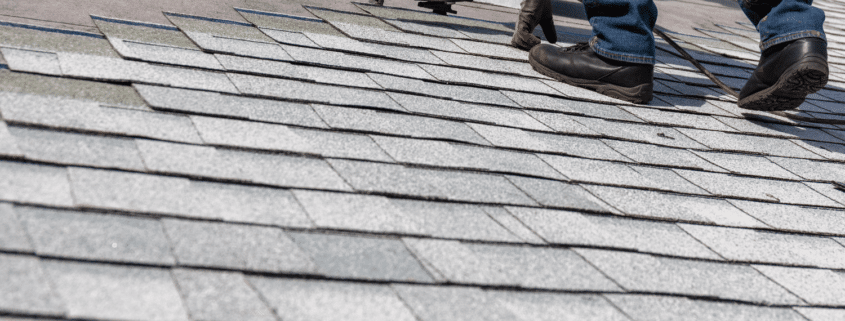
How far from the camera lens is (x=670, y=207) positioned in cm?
168

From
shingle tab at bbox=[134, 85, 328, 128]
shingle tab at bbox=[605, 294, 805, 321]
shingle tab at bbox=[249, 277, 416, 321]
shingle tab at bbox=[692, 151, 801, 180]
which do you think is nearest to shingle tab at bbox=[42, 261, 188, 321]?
shingle tab at bbox=[249, 277, 416, 321]

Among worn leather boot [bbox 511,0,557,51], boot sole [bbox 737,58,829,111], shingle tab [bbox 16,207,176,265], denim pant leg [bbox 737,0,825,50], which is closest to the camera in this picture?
shingle tab [bbox 16,207,176,265]

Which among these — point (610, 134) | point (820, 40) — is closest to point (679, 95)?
point (820, 40)

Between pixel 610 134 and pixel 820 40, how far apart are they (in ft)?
3.20

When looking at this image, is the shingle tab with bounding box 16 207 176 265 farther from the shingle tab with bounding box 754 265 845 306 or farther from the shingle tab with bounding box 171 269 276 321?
the shingle tab with bounding box 754 265 845 306

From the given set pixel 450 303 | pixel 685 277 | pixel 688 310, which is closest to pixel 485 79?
pixel 685 277

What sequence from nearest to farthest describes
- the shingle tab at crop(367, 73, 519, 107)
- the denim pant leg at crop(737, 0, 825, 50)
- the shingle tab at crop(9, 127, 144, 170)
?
the shingle tab at crop(9, 127, 144, 170) → the shingle tab at crop(367, 73, 519, 107) → the denim pant leg at crop(737, 0, 825, 50)

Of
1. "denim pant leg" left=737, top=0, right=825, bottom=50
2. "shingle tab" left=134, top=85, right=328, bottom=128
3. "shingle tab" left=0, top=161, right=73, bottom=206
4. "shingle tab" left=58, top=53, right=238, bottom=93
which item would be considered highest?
"denim pant leg" left=737, top=0, right=825, bottom=50

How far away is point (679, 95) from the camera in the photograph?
2.76 metres

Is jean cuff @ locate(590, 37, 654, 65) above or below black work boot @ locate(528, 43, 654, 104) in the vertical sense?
above

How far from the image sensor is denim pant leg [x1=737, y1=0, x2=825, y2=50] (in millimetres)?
2447

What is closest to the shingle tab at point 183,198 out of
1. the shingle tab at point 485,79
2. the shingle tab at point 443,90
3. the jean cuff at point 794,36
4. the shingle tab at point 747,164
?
the shingle tab at point 443,90

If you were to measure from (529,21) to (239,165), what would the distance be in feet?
6.58

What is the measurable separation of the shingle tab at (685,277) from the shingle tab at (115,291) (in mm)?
812
